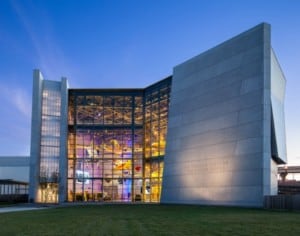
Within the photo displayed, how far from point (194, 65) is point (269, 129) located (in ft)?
35.9

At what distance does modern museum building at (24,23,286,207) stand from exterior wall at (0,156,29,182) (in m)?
22.1

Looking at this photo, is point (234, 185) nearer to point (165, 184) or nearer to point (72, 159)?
point (165, 184)

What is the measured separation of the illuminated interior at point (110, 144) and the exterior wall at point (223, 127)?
10.1 m

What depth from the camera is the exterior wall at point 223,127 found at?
1069 inches

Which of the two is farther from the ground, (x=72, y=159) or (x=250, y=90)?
(x=250, y=90)

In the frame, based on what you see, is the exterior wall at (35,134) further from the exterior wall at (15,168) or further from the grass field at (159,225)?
the grass field at (159,225)

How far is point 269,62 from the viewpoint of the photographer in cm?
2814

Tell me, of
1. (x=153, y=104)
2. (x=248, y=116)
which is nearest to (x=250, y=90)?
(x=248, y=116)

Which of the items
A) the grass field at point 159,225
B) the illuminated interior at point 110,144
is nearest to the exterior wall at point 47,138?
the illuminated interior at point 110,144

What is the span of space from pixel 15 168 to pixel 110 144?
27813 millimetres

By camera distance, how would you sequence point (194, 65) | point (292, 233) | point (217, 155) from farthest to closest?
point (194, 65) → point (217, 155) → point (292, 233)

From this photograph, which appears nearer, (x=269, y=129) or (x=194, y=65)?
(x=269, y=129)

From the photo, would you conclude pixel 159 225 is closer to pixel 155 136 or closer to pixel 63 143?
pixel 155 136

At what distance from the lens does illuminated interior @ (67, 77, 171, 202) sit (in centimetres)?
4600
